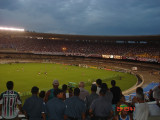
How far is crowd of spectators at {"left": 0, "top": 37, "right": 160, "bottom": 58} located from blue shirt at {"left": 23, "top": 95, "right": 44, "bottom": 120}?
190ft

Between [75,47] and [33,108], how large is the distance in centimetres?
7624

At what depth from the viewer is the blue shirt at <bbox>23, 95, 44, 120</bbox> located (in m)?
5.93

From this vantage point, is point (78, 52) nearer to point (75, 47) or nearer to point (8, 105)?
point (75, 47)

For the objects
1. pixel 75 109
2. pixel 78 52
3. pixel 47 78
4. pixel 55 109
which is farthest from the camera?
pixel 78 52

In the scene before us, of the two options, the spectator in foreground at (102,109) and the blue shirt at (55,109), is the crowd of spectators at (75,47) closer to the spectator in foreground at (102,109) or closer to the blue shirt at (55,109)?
the spectator in foreground at (102,109)

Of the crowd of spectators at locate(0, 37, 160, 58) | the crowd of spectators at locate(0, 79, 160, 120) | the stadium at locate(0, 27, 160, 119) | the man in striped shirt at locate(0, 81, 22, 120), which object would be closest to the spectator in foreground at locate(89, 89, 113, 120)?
the crowd of spectators at locate(0, 79, 160, 120)

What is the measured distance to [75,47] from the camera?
268 feet

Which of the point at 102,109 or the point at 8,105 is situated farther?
the point at 8,105

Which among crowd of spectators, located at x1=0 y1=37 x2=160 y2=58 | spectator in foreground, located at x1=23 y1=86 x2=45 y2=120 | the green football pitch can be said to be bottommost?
the green football pitch

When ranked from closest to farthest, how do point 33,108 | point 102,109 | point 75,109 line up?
point 102,109, point 75,109, point 33,108

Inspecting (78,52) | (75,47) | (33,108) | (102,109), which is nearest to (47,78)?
(33,108)

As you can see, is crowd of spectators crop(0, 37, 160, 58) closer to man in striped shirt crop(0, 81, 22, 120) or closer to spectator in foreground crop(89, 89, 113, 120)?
spectator in foreground crop(89, 89, 113, 120)

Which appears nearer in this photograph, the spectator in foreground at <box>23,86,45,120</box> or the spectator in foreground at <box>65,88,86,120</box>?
the spectator in foreground at <box>65,88,86,120</box>

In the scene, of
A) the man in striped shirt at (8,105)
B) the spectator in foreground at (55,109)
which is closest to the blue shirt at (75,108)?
the spectator in foreground at (55,109)
